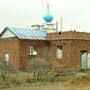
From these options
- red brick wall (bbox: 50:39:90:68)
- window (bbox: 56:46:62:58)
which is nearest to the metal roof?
window (bbox: 56:46:62:58)

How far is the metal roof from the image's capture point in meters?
47.0

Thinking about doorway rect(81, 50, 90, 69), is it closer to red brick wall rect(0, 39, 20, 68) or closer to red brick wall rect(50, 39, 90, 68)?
red brick wall rect(50, 39, 90, 68)

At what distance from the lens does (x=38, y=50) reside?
4788cm

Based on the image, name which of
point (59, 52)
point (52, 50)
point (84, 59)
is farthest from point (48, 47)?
point (84, 59)

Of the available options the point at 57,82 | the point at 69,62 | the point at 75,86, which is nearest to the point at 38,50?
the point at 69,62

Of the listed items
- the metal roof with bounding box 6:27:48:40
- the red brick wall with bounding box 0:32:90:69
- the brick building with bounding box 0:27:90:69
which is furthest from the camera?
the metal roof with bounding box 6:27:48:40

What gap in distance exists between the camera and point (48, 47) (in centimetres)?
4856

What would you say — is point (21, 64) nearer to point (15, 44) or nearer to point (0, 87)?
point (15, 44)

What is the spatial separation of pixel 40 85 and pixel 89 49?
1708 cm

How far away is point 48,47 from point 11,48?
428cm

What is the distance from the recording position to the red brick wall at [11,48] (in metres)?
46.3

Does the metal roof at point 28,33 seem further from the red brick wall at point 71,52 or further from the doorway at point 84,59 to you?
the doorway at point 84,59

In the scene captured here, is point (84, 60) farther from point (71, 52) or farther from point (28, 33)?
point (28, 33)

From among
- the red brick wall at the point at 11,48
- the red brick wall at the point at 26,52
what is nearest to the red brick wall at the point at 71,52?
the red brick wall at the point at 26,52
